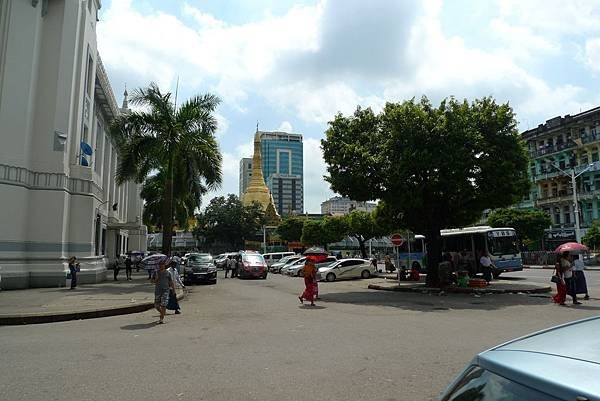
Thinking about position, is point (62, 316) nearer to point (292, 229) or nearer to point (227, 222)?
point (227, 222)

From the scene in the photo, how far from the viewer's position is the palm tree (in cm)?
2459

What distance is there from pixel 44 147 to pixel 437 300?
19064 millimetres

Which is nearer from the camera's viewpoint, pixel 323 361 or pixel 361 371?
pixel 361 371

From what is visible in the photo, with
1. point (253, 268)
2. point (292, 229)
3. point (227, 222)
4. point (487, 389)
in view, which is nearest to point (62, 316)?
point (487, 389)

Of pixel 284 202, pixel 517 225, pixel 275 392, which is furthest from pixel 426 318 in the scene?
pixel 284 202

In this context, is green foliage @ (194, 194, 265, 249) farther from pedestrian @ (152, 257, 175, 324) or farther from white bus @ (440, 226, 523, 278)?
pedestrian @ (152, 257, 175, 324)

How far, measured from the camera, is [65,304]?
14797 millimetres

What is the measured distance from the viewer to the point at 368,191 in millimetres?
20969

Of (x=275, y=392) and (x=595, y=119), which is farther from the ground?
(x=595, y=119)

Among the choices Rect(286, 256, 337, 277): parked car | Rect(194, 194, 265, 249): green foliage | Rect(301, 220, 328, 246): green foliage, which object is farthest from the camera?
Rect(194, 194, 265, 249): green foliage

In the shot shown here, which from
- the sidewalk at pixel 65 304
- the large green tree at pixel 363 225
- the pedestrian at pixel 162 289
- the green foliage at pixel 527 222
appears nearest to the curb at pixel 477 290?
the sidewalk at pixel 65 304

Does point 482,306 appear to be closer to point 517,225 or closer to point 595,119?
point 517,225

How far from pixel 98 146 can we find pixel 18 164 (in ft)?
45.6

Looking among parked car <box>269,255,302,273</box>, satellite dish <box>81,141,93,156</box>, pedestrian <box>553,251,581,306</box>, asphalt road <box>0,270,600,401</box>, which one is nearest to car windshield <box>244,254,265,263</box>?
parked car <box>269,255,302,273</box>
